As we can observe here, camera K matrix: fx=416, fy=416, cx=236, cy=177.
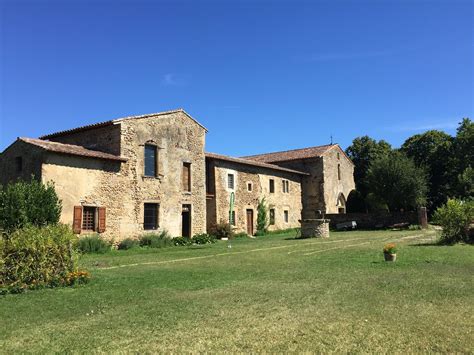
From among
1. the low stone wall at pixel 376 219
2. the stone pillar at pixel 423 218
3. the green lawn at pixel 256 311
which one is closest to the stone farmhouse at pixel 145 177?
the low stone wall at pixel 376 219

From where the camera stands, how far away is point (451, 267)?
448 inches

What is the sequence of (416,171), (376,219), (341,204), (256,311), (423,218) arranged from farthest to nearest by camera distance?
(341,204)
(416,171)
(376,219)
(423,218)
(256,311)

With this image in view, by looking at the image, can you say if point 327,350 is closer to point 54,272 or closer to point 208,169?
point 54,272

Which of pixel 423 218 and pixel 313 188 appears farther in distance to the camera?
pixel 313 188

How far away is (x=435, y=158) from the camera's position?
45219mm

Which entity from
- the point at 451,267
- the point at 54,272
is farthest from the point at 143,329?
the point at 451,267

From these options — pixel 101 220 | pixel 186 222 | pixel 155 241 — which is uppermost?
pixel 101 220

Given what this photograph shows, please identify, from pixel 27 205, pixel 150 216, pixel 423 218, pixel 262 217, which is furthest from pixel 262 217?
pixel 27 205

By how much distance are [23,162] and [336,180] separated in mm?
30428

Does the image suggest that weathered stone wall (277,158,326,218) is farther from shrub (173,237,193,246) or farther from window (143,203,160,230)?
window (143,203,160,230)

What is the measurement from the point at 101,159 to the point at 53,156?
272cm

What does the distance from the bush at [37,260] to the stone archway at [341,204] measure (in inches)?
1390

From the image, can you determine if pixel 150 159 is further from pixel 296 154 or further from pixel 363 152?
pixel 363 152

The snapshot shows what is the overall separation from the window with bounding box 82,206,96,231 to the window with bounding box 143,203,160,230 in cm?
344
